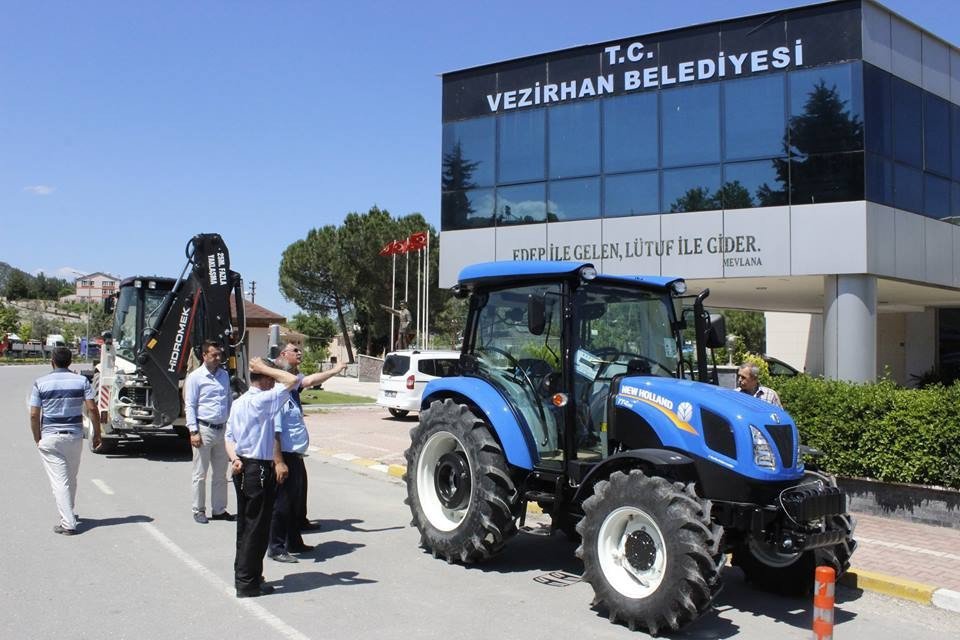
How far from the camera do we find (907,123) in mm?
15516

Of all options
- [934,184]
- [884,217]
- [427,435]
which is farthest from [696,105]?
[427,435]

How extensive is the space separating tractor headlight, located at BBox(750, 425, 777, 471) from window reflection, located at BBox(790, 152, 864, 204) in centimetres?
1030

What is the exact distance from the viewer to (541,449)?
22.3 ft

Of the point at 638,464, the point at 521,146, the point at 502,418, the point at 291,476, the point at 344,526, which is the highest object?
the point at 521,146

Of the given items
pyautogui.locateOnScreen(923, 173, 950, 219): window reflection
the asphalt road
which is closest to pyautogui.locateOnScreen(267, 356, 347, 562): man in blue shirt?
the asphalt road

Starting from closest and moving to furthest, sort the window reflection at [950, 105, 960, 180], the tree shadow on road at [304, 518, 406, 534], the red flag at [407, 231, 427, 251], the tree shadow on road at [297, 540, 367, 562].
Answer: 1. the tree shadow on road at [297, 540, 367, 562]
2. the tree shadow on road at [304, 518, 406, 534]
3. the window reflection at [950, 105, 960, 180]
4. the red flag at [407, 231, 427, 251]

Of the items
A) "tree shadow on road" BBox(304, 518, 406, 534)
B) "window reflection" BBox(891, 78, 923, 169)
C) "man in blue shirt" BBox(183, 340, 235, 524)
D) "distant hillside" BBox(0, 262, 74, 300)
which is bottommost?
"tree shadow on road" BBox(304, 518, 406, 534)

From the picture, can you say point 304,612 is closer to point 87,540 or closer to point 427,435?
point 427,435

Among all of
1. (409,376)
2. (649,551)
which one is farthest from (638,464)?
(409,376)

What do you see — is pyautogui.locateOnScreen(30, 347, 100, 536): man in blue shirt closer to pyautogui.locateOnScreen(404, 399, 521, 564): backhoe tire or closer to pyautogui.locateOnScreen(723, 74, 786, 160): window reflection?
pyautogui.locateOnScreen(404, 399, 521, 564): backhoe tire

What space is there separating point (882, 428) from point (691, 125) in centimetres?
856

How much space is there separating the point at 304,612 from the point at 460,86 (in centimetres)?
1535

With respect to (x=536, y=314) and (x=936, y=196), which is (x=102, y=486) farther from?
(x=936, y=196)

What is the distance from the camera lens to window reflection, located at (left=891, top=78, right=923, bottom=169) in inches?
599
